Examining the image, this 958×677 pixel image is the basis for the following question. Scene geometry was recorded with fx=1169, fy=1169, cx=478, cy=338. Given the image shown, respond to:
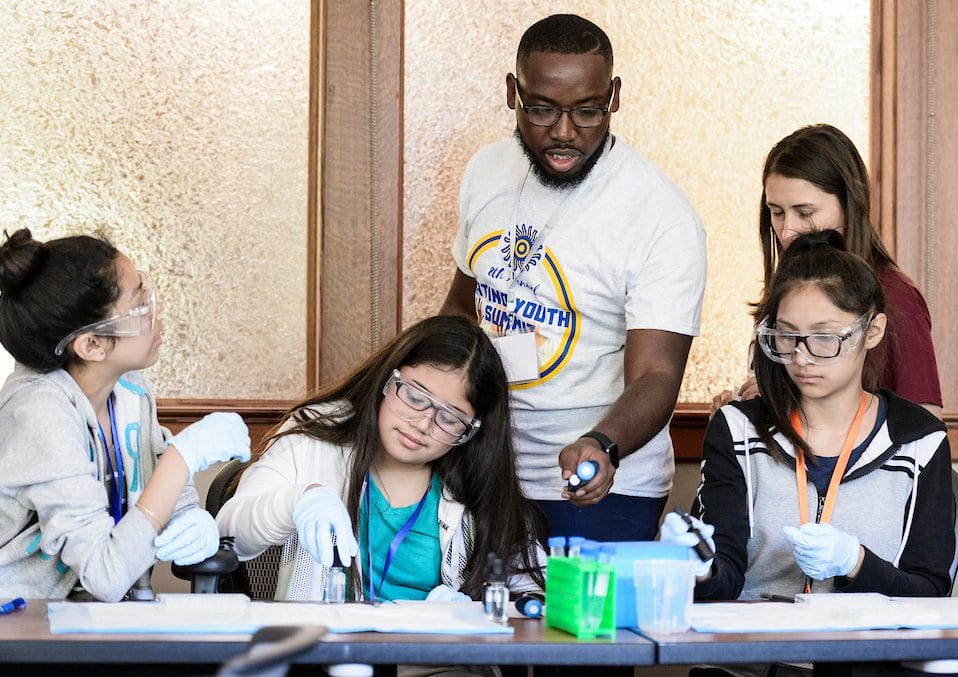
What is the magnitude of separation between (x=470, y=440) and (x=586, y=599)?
0.84m

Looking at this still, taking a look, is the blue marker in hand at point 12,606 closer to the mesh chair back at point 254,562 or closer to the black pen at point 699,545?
the mesh chair back at point 254,562

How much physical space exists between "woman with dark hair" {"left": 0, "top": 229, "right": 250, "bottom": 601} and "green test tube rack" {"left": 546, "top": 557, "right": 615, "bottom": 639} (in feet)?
2.21

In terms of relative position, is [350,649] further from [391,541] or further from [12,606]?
[391,541]

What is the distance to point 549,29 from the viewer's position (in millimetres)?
2715

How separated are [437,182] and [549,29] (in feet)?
3.33

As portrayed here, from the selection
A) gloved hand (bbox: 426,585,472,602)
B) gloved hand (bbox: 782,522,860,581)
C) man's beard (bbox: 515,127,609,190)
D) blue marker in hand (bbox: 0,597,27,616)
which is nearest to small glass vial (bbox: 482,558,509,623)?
gloved hand (bbox: 426,585,472,602)

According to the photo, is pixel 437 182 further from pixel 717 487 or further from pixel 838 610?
pixel 838 610

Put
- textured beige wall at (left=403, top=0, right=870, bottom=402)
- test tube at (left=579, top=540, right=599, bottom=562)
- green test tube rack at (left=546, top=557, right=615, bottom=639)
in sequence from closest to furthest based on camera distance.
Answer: green test tube rack at (left=546, top=557, right=615, bottom=639) → test tube at (left=579, top=540, right=599, bottom=562) → textured beige wall at (left=403, top=0, right=870, bottom=402)

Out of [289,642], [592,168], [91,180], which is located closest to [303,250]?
[91,180]

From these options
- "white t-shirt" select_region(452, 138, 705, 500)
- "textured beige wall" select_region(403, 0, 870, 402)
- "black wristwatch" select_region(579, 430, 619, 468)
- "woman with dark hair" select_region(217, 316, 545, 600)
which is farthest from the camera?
"textured beige wall" select_region(403, 0, 870, 402)

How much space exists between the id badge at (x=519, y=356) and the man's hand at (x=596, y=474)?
50 centimetres

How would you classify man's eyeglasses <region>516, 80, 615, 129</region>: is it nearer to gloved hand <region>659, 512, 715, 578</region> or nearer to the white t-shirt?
the white t-shirt

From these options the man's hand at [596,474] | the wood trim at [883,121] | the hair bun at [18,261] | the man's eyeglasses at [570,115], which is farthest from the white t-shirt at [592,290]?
the wood trim at [883,121]

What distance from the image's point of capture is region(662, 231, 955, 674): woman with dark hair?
97.3 inches
